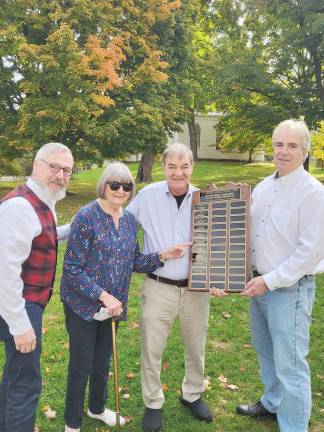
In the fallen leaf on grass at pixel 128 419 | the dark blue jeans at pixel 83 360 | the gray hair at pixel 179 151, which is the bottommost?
the fallen leaf on grass at pixel 128 419

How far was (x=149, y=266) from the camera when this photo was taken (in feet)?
12.3

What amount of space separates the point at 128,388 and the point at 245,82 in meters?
15.0

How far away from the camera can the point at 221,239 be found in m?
3.74

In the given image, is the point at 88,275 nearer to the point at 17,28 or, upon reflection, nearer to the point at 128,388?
the point at 128,388

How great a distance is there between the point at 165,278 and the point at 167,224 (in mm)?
475

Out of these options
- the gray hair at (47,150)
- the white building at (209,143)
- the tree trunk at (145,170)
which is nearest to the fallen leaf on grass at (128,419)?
the gray hair at (47,150)

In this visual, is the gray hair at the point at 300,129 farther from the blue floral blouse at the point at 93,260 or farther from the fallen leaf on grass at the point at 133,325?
the fallen leaf on grass at the point at 133,325

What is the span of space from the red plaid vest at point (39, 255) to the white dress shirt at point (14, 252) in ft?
0.22

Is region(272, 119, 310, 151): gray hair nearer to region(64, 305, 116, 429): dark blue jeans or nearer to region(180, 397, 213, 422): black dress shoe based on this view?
region(64, 305, 116, 429): dark blue jeans

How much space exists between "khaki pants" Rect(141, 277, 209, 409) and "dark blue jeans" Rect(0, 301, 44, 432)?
43.6 inches

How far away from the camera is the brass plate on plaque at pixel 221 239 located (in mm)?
3602

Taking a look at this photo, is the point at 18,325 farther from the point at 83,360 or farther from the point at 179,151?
the point at 179,151

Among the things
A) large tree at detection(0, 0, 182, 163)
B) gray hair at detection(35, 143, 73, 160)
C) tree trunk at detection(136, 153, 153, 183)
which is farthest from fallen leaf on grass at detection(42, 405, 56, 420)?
tree trunk at detection(136, 153, 153, 183)

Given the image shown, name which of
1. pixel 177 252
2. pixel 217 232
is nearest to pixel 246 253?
pixel 217 232
